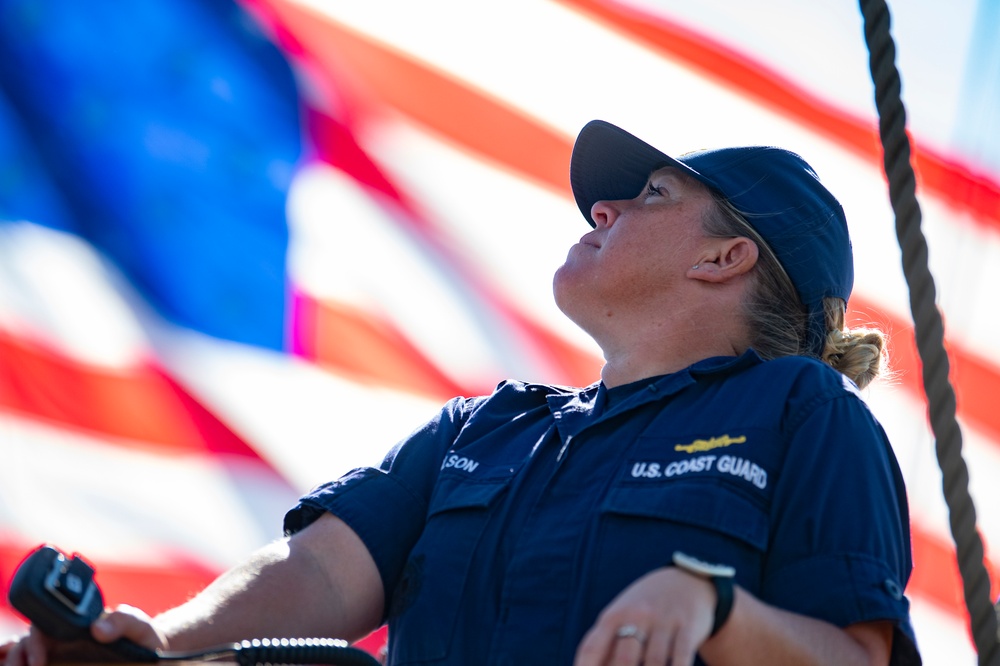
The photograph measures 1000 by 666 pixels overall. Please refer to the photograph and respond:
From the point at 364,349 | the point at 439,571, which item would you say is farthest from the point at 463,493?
the point at 364,349

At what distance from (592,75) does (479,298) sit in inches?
28.2

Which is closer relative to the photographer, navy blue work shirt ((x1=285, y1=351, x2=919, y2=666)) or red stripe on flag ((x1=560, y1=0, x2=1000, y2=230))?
navy blue work shirt ((x1=285, y1=351, x2=919, y2=666))

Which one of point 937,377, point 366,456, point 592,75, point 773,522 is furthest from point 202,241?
point 937,377

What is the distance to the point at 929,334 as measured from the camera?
1.38 m

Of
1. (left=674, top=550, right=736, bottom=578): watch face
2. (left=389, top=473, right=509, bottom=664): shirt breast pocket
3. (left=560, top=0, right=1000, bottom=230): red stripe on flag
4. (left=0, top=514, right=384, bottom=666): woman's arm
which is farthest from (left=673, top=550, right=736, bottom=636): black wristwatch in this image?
(left=560, top=0, right=1000, bottom=230): red stripe on flag

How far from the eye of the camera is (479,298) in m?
3.02

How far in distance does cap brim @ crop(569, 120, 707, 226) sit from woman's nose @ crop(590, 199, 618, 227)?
108 mm

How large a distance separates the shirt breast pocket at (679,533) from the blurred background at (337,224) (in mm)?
1134

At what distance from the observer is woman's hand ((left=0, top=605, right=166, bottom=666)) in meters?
1.30

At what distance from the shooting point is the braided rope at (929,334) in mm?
1333

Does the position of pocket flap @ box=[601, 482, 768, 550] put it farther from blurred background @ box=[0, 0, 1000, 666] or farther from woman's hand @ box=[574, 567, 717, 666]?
blurred background @ box=[0, 0, 1000, 666]

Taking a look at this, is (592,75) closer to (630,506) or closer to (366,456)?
(366,456)

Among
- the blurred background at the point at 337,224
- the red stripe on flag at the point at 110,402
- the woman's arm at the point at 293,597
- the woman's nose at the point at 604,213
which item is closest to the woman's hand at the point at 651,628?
the woman's arm at the point at 293,597

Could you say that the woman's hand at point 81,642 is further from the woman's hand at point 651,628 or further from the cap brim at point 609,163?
the cap brim at point 609,163
